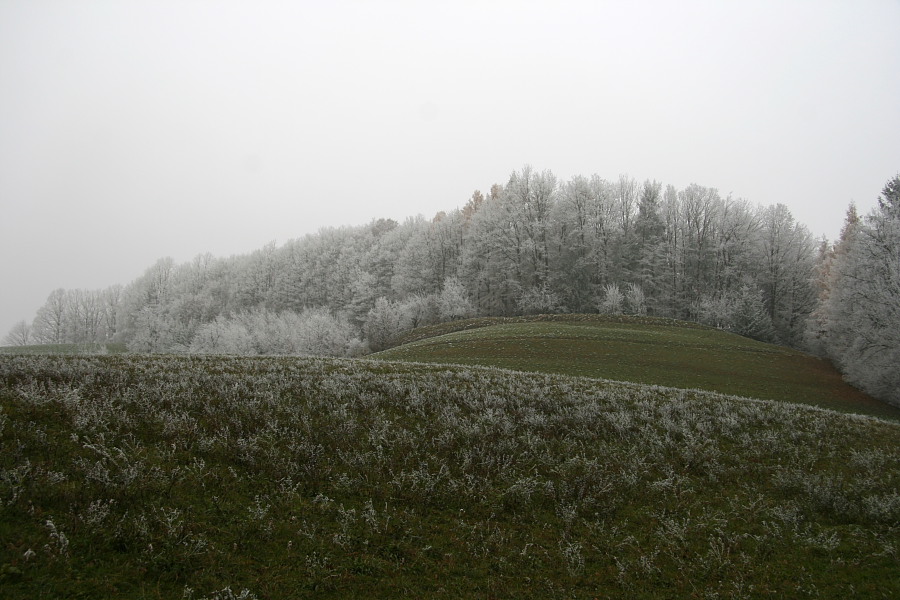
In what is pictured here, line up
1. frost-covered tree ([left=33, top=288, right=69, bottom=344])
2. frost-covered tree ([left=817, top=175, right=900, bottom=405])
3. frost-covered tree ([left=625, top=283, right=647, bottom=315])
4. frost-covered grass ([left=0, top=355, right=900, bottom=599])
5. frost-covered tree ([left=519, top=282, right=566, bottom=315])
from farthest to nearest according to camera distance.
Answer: frost-covered tree ([left=33, top=288, right=69, bottom=344]), frost-covered tree ([left=519, top=282, right=566, bottom=315]), frost-covered tree ([left=625, top=283, right=647, bottom=315]), frost-covered tree ([left=817, top=175, right=900, bottom=405]), frost-covered grass ([left=0, top=355, right=900, bottom=599])

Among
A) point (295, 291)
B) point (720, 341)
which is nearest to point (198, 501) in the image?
point (720, 341)

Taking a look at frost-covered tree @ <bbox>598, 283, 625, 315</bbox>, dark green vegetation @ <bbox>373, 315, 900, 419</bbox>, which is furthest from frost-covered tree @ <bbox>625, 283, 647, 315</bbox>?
dark green vegetation @ <bbox>373, 315, 900, 419</bbox>

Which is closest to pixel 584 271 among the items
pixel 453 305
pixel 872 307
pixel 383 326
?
pixel 453 305

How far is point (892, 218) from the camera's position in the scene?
35.2m

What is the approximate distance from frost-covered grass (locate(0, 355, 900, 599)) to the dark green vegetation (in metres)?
18.1

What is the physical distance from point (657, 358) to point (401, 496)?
33.2 metres

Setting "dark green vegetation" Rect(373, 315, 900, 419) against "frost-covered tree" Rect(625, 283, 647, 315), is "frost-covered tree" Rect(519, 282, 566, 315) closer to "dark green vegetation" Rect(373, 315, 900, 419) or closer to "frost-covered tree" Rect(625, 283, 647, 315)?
"frost-covered tree" Rect(625, 283, 647, 315)

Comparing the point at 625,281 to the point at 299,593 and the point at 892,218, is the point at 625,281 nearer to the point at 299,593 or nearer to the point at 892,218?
the point at 892,218

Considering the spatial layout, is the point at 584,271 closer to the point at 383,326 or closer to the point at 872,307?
the point at 383,326

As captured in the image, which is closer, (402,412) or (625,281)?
(402,412)

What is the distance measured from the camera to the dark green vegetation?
31578 millimetres

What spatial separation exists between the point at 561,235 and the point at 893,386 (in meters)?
43.2

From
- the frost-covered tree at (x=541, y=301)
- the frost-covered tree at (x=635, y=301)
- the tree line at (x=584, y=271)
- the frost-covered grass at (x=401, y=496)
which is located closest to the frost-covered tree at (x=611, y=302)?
the tree line at (x=584, y=271)

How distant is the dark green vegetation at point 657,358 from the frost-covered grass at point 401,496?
18.1 m
